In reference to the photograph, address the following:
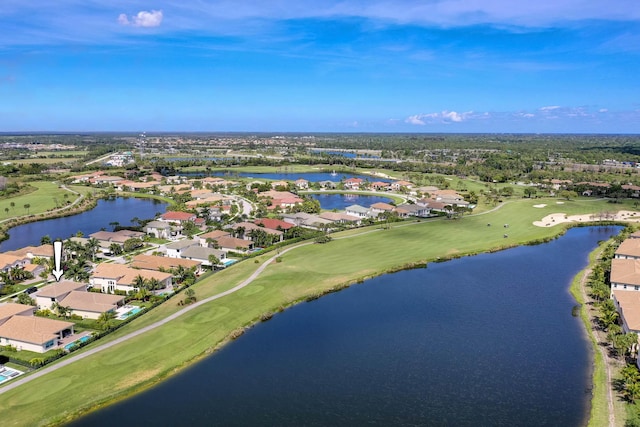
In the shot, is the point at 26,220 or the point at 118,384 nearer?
the point at 118,384

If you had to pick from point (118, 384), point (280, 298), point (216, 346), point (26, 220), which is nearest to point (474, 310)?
point (280, 298)

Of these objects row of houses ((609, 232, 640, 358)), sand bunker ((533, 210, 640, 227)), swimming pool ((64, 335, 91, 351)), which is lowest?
swimming pool ((64, 335, 91, 351))

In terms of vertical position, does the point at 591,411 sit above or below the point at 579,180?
below

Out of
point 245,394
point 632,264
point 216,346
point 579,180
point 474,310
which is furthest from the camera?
point 579,180

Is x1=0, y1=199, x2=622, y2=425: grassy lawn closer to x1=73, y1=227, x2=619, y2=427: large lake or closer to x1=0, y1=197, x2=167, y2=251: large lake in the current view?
x1=73, y1=227, x2=619, y2=427: large lake

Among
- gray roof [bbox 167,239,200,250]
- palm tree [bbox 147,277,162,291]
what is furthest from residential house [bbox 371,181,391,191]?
palm tree [bbox 147,277,162,291]

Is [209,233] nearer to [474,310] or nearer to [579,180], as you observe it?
[474,310]

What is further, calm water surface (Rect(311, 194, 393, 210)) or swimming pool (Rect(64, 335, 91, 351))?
calm water surface (Rect(311, 194, 393, 210))

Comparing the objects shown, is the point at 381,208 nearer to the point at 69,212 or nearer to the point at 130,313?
the point at 130,313

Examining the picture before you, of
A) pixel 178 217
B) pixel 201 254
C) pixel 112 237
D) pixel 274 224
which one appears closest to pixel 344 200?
pixel 274 224
